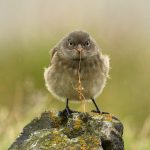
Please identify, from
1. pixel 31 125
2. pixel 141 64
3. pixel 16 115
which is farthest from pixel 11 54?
pixel 31 125

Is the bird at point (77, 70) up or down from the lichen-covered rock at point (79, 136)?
up

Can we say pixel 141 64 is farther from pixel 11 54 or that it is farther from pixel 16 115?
pixel 16 115

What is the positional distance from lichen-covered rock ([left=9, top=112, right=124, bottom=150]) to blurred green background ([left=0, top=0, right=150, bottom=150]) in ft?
11.8

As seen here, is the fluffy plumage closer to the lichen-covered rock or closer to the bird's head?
the bird's head

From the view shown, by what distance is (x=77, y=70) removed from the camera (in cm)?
876

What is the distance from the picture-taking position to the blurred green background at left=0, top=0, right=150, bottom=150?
12.5 meters

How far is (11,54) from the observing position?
47.8 feet

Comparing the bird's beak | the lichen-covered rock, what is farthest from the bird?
the lichen-covered rock

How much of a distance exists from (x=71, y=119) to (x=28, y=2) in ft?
34.5

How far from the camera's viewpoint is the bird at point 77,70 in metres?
8.71

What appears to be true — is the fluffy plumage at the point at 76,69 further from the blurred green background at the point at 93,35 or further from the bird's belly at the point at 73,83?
the blurred green background at the point at 93,35

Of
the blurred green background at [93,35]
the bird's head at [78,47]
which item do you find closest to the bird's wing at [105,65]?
the bird's head at [78,47]

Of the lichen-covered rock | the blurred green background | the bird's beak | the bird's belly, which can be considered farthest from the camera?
the blurred green background

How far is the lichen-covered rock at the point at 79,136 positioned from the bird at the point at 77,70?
5.04ft
